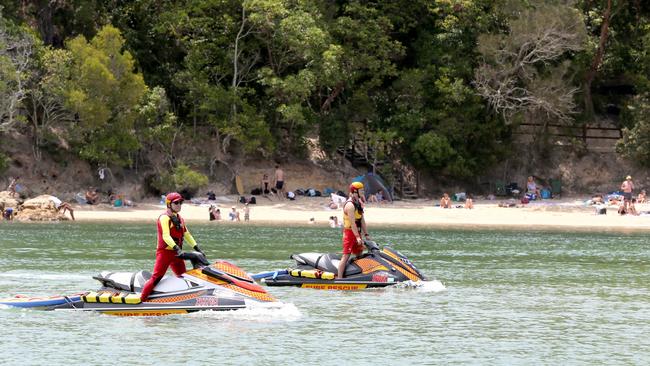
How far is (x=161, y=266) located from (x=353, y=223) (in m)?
5.13

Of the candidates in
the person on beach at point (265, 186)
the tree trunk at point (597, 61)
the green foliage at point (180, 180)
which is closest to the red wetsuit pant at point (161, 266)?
the green foliage at point (180, 180)

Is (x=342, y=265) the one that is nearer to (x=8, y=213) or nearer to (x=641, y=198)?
(x=8, y=213)

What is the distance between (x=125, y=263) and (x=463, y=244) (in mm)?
12829

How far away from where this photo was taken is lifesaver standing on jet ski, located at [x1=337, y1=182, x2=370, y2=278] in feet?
80.3

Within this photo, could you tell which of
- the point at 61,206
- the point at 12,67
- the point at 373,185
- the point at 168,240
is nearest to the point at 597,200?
the point at 373,185

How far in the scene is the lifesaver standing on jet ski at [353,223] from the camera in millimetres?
24469

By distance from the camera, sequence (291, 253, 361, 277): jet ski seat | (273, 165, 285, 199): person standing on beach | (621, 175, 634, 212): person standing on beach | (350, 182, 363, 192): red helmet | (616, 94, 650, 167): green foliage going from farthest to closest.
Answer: (616, 94, 650, 167): green foliage → (273, 165, 285, 199): person standing on beach → (621, 175, 634, 212): person standing on beach → (291, 253, 361, 277): jet ski seat → (350, 182, 363, 192): red helmet

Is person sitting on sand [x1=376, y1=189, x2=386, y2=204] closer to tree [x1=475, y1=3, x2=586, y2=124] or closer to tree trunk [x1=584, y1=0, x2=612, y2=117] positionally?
tree [x1=475, y1=3, x2=586, y2=124]

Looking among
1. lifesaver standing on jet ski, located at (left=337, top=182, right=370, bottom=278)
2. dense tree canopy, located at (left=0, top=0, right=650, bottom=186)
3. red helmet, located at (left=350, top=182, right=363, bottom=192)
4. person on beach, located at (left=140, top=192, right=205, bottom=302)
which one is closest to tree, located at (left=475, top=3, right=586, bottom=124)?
dense tree canopy, located at (left=0, top=0, right=650, bottom=186)

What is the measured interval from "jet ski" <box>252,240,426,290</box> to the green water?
0.33 meters

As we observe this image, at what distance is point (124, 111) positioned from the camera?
52.8 metres

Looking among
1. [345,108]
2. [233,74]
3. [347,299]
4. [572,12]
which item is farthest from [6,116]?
[347,299]

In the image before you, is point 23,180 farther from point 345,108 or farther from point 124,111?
point 345,108

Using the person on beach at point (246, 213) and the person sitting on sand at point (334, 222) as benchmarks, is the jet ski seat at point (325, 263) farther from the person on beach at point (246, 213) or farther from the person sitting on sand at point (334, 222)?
the person on beach at point (246, 213)
